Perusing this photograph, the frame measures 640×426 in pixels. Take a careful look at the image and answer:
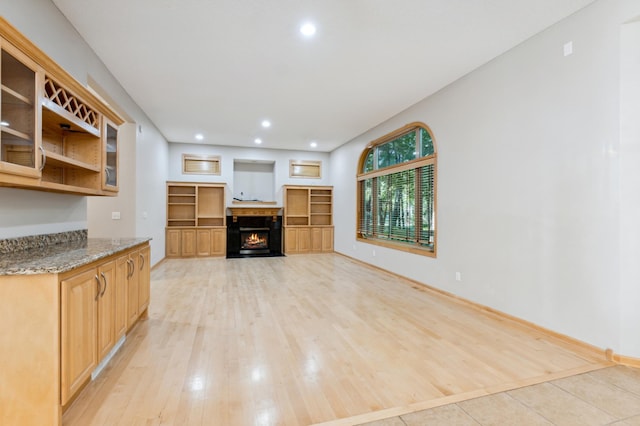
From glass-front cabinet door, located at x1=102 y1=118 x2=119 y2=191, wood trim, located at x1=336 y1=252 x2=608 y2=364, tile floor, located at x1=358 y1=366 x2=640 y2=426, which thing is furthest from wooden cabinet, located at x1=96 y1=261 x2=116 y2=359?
wood trim, located at x1=336 y1=252 x2=608 y2=364

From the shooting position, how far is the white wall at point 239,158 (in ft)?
25.9

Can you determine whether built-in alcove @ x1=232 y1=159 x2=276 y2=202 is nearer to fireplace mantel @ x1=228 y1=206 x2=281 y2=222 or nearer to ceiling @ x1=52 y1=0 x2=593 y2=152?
fireplace mantel @ x1=228 y1=206 x2=281 y2=222

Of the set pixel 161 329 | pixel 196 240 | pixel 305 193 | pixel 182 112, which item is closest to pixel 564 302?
pixel 161 329

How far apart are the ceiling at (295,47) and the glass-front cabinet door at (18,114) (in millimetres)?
1273

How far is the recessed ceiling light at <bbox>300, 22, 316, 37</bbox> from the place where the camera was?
292cm

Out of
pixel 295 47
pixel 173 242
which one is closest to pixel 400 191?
pixel 295 47

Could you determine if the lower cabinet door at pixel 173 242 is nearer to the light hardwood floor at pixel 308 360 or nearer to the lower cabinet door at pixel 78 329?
the light hardwood floor at pixel 308 360

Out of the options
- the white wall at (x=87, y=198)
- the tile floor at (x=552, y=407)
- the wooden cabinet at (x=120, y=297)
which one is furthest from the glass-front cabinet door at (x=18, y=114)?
the tile floor at (x=552, y=407)

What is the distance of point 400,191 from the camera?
566cm

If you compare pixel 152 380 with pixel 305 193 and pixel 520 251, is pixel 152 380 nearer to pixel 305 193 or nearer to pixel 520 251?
pixel 520 251

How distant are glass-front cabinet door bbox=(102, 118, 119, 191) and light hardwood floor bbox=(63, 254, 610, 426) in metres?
1.48

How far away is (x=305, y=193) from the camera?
8.87m

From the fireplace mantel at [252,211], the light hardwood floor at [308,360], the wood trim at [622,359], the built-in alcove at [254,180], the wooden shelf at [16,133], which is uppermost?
the built-in alcove at [254,180]

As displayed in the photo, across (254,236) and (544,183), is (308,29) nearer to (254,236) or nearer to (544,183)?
(544,183)
